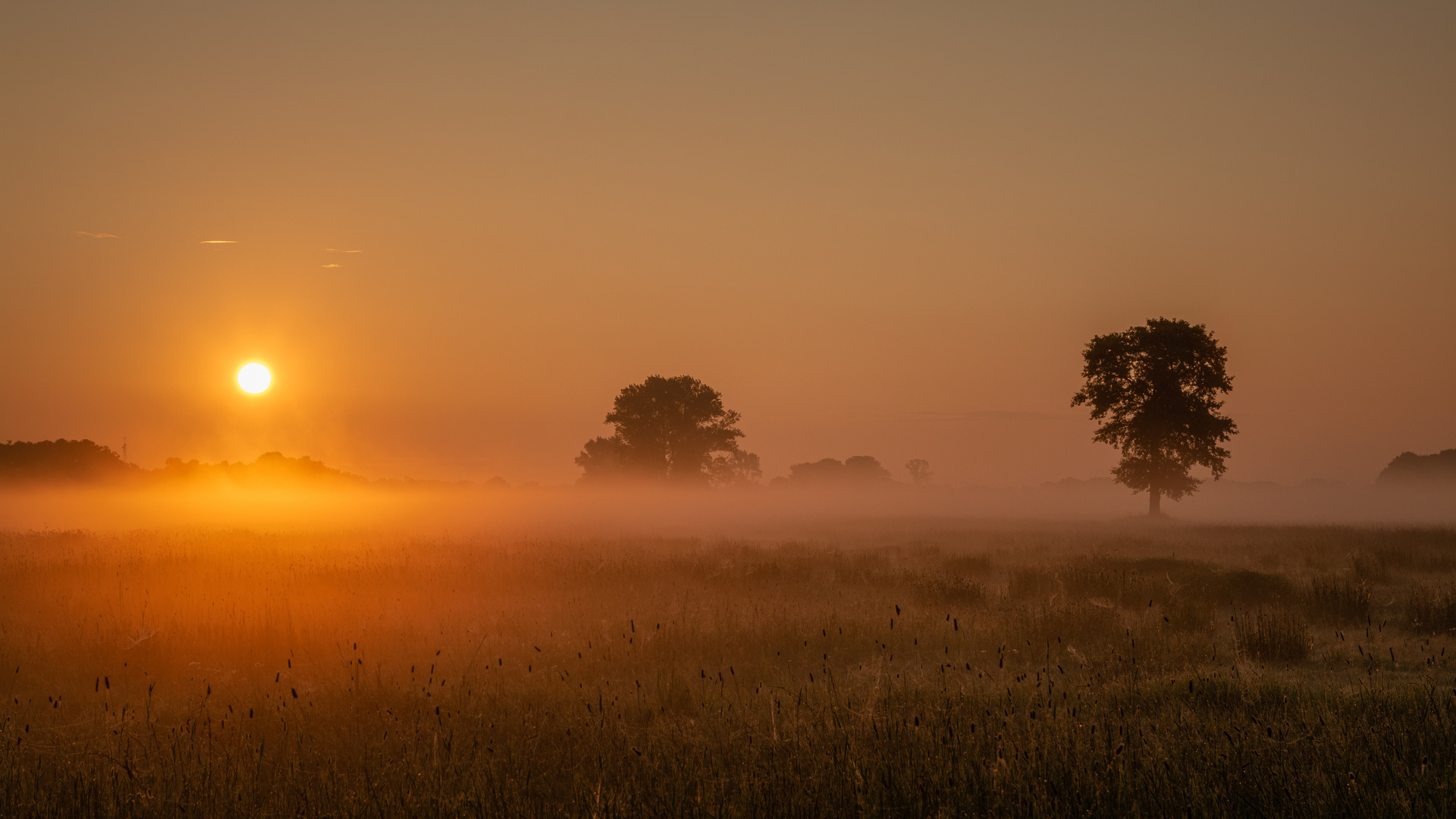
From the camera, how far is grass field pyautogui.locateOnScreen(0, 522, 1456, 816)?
480cm

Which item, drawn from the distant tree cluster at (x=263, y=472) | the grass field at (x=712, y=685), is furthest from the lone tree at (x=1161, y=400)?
the distant tree cluster at (x=263, y=472)

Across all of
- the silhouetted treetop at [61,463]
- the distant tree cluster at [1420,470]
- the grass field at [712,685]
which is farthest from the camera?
the distant tree cluster at [1420,470]

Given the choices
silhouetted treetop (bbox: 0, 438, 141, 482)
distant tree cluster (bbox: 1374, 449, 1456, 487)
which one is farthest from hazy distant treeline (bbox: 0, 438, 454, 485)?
distant tree cluster (bbox: 1374, 449, 1456, 487)

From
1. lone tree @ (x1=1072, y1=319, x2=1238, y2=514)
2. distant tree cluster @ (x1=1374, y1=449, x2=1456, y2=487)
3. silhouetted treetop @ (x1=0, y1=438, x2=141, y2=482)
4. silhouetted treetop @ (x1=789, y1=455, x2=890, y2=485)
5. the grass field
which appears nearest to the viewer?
the grass field

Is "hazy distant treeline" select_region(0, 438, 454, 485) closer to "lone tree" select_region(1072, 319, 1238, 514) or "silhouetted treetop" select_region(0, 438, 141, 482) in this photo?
"silhouetted treetop" select_region(0, 438, 141, 482)

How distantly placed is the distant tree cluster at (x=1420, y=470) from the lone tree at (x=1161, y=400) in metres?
73.7

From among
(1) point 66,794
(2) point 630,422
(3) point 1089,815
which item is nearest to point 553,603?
(1) point 66,794

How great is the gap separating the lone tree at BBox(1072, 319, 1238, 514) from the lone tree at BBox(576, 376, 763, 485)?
98.7ft

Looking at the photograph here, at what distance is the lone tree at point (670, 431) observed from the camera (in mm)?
62656

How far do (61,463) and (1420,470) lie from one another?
138593mm

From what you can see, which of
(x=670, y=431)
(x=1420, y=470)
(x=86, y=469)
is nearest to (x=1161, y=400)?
(x=670, y=431)

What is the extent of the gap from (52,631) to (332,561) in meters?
6.00

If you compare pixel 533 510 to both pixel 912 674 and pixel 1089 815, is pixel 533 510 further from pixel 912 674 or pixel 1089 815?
pixel 1089 815

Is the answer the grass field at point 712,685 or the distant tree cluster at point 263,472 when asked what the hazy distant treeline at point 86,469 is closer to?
the distant tree cluster at point 263,472
